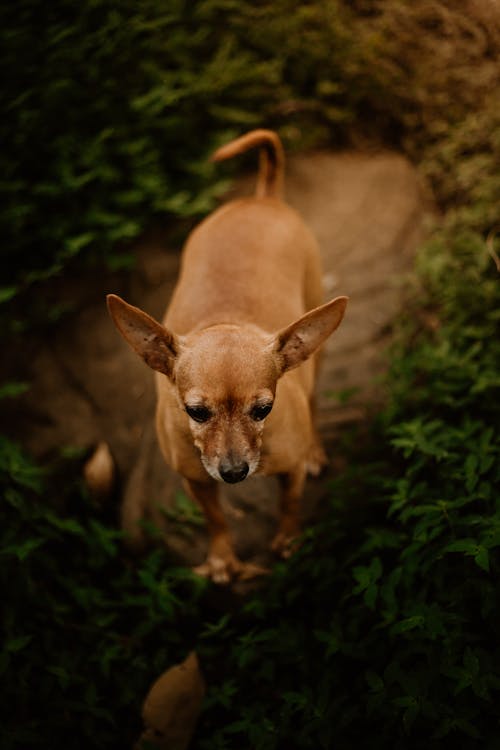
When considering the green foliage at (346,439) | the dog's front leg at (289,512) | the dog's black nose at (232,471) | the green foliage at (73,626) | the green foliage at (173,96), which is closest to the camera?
the dog's black nose at (232,471)

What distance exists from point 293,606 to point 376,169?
13.2 ft

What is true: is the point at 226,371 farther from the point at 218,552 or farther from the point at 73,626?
the point at 73,626

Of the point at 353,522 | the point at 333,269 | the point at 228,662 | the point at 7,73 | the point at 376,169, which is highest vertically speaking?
the point at 7,73

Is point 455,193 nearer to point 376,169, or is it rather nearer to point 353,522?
point 376,169

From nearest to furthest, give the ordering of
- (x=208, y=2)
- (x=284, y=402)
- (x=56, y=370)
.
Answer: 1. (x=284, y=402)
2. (x=56, y=370)
3. (x=208, y=2)

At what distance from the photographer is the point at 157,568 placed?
140 inches

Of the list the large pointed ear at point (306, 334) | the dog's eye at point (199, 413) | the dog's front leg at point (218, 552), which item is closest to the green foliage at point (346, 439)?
the dog's front leg at point (218, 552)

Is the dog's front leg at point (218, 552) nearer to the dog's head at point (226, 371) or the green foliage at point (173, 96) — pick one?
the dog's head at point (226, 371)

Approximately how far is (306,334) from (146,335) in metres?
0.75

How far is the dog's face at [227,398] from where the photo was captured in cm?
263

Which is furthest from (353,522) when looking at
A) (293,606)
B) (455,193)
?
(455,193)

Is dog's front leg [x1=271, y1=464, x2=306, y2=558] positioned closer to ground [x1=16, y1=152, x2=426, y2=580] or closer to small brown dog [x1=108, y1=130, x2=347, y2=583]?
small brown dog [x1=108, y1=130, x2=347, y2=583]

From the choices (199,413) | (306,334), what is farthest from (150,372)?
(306,334)

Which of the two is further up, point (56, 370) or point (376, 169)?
point (376, 169)
